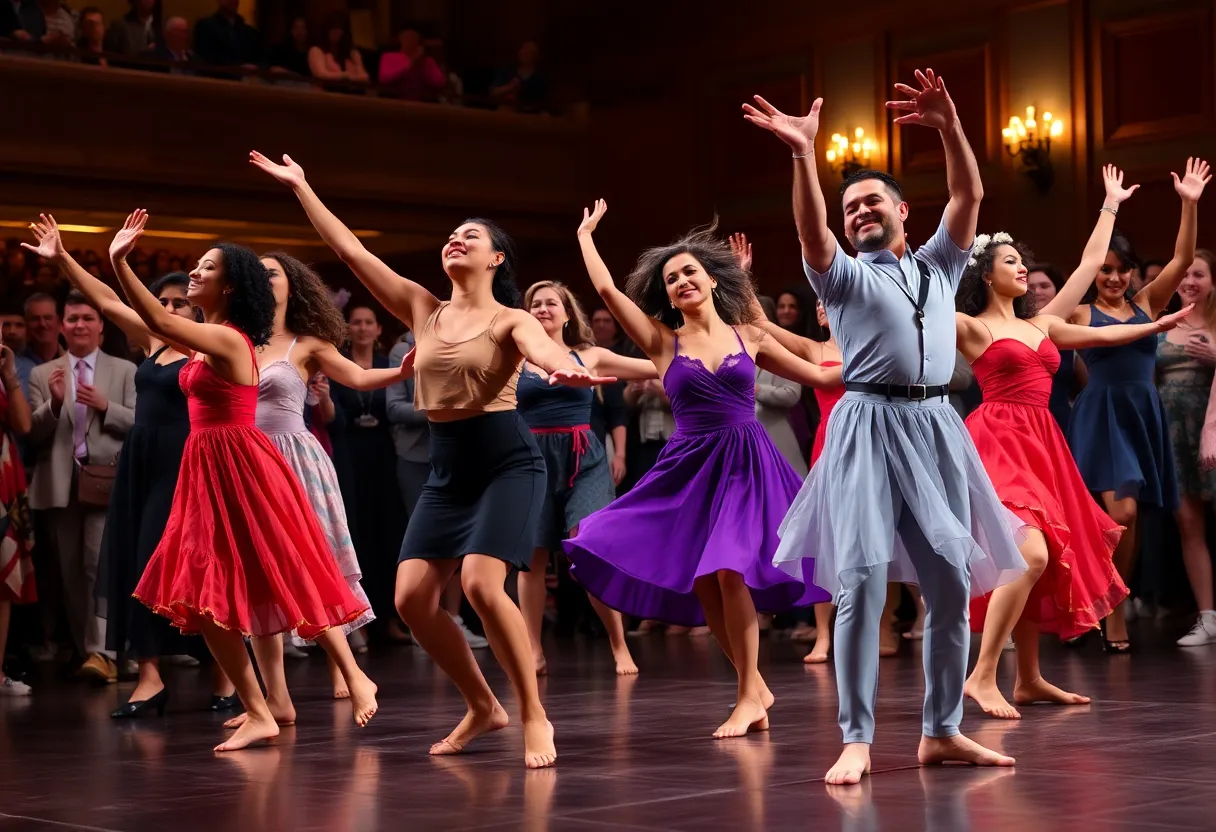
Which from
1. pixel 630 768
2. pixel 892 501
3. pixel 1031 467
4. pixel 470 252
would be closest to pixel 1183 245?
pixel 1031 467

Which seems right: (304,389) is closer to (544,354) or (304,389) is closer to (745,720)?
(544,354)

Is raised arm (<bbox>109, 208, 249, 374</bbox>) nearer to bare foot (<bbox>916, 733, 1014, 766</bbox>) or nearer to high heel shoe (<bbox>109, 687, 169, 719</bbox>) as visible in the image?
high heel shoe (<bbox>109, 687, 169, 719</bbox>)

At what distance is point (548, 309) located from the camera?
7020 mm

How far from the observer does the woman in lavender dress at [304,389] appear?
5543 millimetres

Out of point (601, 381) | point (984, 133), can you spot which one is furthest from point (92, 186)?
point (601, 381)

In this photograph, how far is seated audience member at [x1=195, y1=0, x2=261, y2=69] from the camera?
41.5 ft

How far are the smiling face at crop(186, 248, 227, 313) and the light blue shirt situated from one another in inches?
80.9

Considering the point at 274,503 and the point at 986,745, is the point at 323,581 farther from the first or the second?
the point at 986,745

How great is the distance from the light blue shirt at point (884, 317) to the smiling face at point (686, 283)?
1257mm

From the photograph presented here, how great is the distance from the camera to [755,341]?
5.48m

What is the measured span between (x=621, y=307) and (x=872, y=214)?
1289 mm

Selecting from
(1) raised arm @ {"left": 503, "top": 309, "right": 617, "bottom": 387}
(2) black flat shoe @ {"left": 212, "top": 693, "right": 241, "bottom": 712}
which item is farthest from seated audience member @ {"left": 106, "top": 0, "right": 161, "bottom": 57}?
(1) raised arm @ {"left": 503, "top": 309, "right": 617, "bottom": 387}

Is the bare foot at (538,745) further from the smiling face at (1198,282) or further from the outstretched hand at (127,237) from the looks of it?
the smiling face at (1198,282)

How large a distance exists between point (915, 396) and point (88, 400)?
4.25 metres
